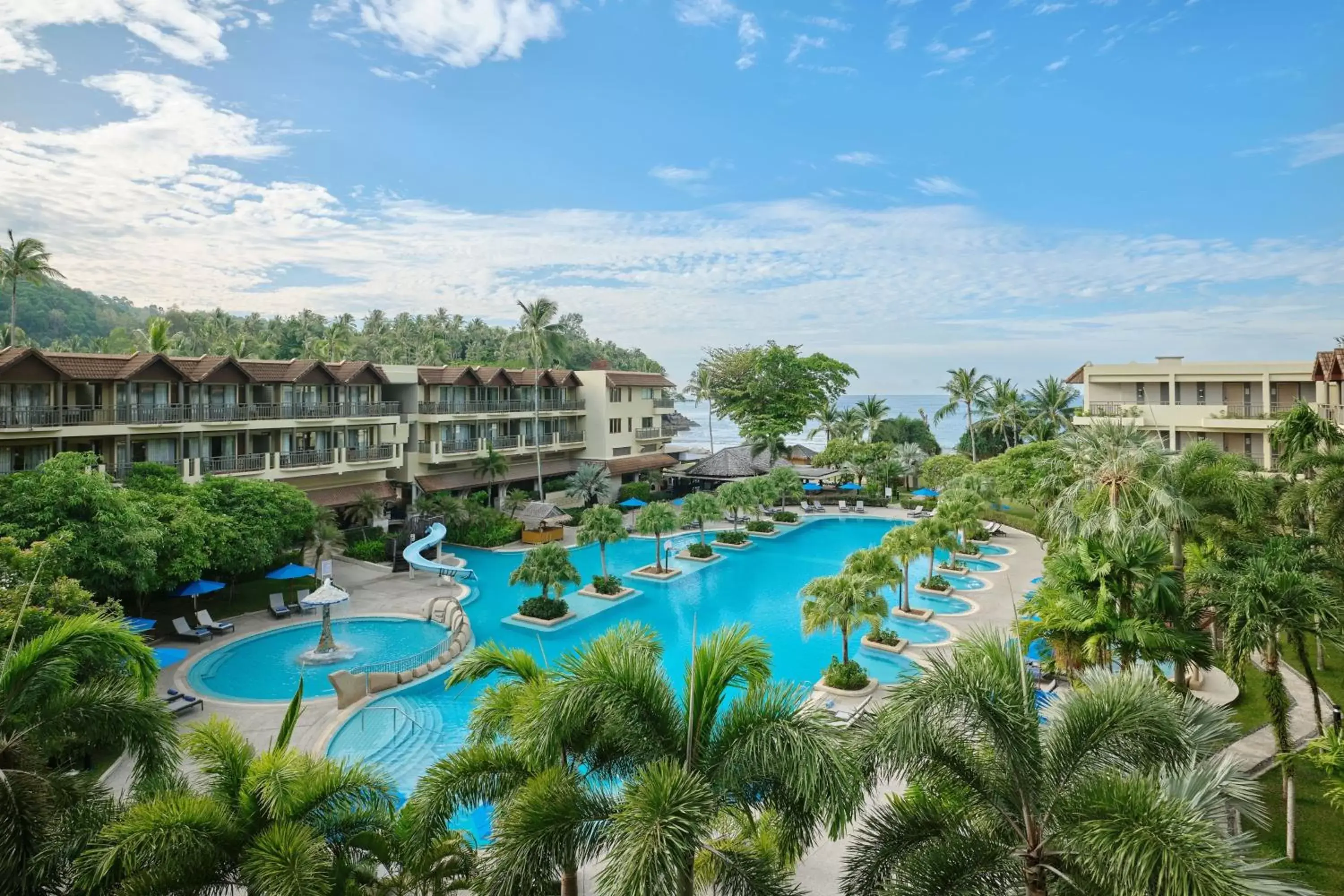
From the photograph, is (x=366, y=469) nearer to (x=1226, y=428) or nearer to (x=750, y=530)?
(x=750, y=530)

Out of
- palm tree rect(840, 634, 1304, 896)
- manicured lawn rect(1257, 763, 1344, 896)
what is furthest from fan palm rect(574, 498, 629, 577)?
palm tree rect(840, 634, 1304, 896)

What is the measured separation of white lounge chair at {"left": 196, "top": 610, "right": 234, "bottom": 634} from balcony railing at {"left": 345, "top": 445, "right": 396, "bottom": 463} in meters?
12.5

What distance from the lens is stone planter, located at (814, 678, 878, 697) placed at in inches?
778

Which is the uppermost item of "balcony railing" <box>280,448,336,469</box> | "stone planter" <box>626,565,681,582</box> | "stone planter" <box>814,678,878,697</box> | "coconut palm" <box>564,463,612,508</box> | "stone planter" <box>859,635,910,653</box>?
"balcony railing" <box>280,448,336,469</box>

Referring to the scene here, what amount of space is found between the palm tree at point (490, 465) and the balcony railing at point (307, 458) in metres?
8.19

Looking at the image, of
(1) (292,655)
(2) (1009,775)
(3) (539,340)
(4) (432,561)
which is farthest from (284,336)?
(2) (1009,775)

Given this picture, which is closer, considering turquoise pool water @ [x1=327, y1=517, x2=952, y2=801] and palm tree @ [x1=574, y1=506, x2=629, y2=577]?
turquoise pool water @ [x1=327, y1=517, x2=952, y2=801]

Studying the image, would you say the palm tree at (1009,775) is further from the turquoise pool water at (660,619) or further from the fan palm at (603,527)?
the fan palm at (603,527)

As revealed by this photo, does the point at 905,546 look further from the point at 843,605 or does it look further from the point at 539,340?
the point at 539,340

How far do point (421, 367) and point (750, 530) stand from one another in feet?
64.8

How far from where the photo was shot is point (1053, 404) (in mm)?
58688

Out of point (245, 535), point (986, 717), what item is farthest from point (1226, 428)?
point (245, 535)

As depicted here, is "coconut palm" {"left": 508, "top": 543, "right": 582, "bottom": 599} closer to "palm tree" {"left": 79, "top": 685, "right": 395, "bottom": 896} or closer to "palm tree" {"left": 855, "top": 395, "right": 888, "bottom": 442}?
"palm tree" {"left": 79, "top": 685, "right": 395, "bottom": 896}

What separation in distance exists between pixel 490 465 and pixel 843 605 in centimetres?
2587
